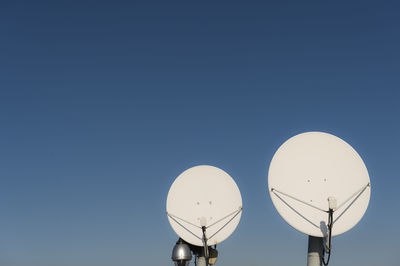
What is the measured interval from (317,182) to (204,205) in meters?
5.32

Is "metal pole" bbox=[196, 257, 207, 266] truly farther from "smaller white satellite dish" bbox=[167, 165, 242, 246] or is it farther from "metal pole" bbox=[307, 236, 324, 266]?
"metal pole" bbox=[307, 236, 324, 266]

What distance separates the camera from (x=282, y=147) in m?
12.9

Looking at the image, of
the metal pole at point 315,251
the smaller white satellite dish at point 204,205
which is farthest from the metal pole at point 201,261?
the metal pole at point 315,251

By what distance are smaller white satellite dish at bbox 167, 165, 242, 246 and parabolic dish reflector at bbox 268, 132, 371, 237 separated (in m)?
3.78

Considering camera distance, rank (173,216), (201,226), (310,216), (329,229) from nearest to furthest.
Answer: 1. (329,229)
2. (310,216)
3. (201,226)
4. (173,216)

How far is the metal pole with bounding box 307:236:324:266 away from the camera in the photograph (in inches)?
446

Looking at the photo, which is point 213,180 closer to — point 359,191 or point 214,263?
point 214,263

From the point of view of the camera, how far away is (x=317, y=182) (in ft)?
40.1

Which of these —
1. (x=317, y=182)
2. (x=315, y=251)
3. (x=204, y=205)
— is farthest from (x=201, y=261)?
(x=317, y=182)

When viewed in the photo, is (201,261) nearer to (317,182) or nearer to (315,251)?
(315,251)

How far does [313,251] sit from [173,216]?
246 inches

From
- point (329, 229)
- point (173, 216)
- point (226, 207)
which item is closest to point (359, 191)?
point (329, 229)

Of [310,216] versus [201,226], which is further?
[201,226]

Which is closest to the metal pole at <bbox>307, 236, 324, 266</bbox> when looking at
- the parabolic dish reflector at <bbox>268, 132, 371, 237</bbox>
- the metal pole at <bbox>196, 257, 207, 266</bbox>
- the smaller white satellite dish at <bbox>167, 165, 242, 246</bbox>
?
the parabolic dish reflector at <bbox>268, 132, 371, 237</bbox>
